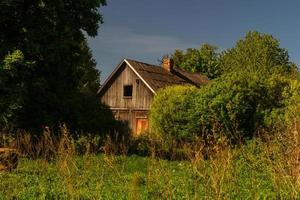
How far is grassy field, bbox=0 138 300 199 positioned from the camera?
7012 mm

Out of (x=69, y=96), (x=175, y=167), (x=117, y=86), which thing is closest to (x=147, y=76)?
(x=117, y=86)

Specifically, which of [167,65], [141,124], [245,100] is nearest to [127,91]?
[141,124]

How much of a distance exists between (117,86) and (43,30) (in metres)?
22.8

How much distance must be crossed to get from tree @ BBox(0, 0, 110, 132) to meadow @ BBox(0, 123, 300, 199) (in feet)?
23.9

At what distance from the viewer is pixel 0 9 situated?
21.7 m

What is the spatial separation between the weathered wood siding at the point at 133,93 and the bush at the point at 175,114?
12.2 meters

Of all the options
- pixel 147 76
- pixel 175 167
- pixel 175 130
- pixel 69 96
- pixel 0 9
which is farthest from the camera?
pixel 147 76

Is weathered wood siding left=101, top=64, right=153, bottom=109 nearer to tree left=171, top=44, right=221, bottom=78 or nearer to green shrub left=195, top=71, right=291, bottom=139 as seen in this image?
green shrub left=195, top=71, right=291, bottom=139

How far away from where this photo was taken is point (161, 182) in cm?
1173

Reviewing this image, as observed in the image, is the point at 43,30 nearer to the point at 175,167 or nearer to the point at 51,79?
the point at 51,79

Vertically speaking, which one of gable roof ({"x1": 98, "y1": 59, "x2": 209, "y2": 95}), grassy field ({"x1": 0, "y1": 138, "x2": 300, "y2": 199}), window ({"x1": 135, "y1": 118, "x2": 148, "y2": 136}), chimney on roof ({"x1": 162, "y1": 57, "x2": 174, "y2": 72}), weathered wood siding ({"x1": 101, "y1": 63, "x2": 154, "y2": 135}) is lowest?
grassy field ({"x1": 0, "y1": 138, "x2": 300, "y2": 199})

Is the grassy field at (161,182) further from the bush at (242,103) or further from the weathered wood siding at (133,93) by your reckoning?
the weathered wood siding at (133,93)

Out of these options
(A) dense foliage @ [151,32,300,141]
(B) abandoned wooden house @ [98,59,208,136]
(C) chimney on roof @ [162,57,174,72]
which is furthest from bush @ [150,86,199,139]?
(C) chimney on roof @ [162,57,174,72]

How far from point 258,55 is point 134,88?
28548mm
